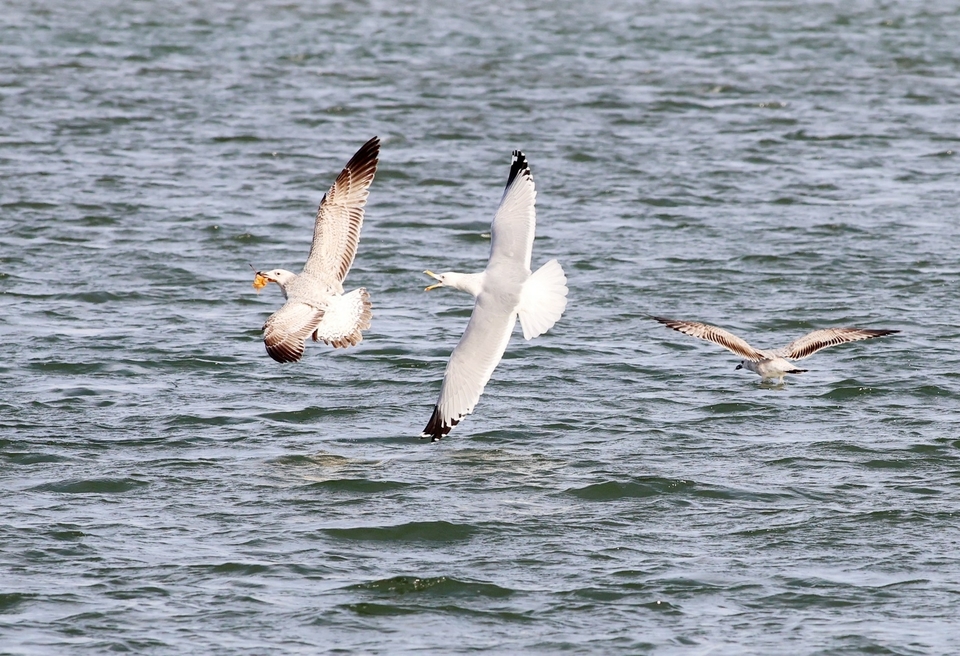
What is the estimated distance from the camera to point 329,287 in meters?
11.0

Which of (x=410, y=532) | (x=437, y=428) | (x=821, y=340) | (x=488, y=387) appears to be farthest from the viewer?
(x=488, y=387)

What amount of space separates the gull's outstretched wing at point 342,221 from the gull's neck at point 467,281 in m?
1.07

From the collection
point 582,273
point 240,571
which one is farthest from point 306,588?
point 582,273

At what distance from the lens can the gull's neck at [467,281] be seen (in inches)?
401

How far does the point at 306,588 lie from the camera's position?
7.77 m

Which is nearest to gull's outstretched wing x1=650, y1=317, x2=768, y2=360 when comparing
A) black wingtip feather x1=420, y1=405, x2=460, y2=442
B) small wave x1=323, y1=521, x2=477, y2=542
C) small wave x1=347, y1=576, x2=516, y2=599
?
black wingtip feather x1=420, y1=405, x2=460, y2=442

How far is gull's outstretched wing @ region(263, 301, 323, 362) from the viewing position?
32.5 feet

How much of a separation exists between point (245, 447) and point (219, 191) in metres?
8.98

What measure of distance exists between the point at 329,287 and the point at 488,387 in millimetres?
1463

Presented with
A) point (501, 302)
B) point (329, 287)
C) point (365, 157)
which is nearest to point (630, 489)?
point (501, 302)

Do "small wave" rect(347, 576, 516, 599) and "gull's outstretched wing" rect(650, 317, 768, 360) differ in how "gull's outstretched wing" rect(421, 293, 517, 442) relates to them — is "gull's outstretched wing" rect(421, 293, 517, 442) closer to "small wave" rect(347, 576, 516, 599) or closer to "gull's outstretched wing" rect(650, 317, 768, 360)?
"gull's outstretched wing" rect(650, 317, 768, 360)

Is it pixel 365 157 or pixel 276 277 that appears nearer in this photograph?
pixel 276 277

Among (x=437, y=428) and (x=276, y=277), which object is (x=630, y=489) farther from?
(x=276, y=277)

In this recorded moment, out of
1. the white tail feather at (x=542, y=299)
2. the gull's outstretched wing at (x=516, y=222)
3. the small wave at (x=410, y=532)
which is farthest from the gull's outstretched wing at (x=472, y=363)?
the small wave at (x=410, y=532)
